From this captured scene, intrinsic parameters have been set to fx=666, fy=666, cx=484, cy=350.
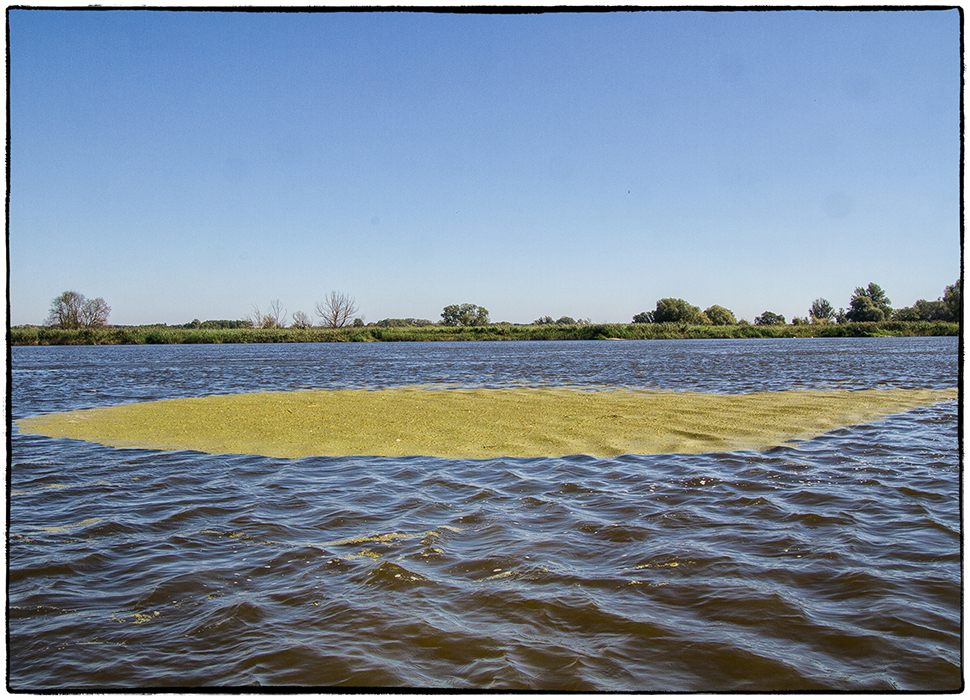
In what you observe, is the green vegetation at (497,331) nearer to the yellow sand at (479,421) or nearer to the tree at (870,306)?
the tree at (870,306)

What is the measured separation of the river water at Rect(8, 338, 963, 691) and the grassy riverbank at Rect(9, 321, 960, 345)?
71470 mm

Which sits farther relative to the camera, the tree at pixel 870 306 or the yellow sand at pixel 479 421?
the tree at pixel 870 306

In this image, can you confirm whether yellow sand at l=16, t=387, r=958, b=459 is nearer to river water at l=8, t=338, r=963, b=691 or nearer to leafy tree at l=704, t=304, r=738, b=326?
river water at l=8, t=338, r=963, b=691

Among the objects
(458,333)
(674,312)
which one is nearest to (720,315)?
(674,312)

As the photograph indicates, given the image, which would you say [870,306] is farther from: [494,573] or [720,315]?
[494,573]

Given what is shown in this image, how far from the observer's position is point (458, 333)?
83.9 meters

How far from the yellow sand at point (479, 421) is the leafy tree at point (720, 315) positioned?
10074 centimetres

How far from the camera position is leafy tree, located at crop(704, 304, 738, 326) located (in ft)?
370

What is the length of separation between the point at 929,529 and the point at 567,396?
35.5ft

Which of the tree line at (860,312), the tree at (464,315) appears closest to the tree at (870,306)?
the tree line at (860,312)

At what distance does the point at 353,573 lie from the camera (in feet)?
15.2

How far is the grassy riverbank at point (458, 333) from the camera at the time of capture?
72.2 metres

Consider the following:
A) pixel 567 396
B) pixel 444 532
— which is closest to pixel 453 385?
pixel 567 396

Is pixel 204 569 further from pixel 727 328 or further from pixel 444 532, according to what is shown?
pixel 727 328
